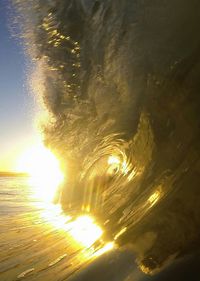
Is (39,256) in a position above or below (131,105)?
below

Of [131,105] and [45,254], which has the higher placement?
[131,105]

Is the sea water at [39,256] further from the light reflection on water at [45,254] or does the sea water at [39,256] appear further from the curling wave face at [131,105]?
the curling wave face at [131,105]

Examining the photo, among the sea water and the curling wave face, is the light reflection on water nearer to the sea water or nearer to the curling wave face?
the sea water

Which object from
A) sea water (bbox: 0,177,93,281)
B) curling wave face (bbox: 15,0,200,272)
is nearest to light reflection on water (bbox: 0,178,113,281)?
sea water (bbox: 0,177,93,281)

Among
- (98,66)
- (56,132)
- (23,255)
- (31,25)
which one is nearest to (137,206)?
(23,255)

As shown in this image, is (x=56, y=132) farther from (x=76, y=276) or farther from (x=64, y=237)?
(x=76, y=276)

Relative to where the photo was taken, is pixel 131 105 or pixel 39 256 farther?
pixel 131 105

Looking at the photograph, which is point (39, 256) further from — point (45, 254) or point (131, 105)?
point (131, 105)

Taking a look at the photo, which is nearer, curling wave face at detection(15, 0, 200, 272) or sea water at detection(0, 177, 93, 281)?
sea water at detection(0, 177, 93, 281)

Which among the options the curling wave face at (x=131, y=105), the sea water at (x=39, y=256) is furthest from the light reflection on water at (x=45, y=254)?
the curling wave face at (x=131, y=105)

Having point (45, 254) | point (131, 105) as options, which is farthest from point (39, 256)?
point (131, 105)
